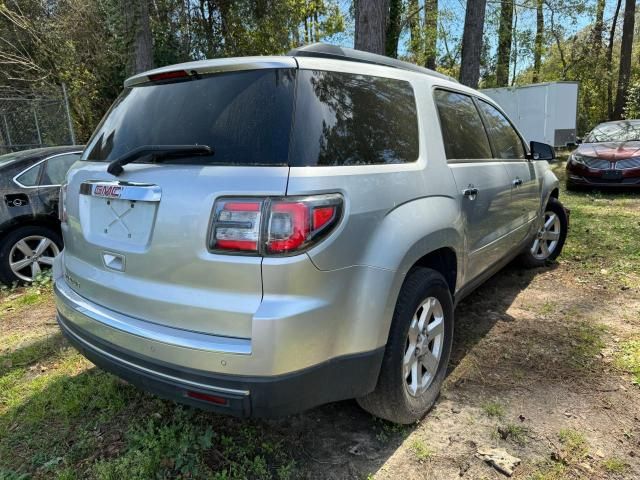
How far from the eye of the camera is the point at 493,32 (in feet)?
68.5

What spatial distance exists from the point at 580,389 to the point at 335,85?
92.0 inches

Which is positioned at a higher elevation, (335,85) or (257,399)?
(335,85)

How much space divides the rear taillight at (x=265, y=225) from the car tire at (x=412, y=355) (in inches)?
27.8

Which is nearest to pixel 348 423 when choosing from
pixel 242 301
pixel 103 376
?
pixel 242 301

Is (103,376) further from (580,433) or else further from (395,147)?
(580,433)

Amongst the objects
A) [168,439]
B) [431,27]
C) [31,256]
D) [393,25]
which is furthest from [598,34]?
[168,439]

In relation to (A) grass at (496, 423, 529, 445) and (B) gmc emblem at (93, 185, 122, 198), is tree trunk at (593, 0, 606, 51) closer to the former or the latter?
(A) grass at (496, 423, 529, 445)

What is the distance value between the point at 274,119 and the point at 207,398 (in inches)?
45.2

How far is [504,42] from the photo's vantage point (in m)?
18.9

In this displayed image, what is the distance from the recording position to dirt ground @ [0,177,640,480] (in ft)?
7.27

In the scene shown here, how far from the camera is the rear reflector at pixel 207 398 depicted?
69.9 inches

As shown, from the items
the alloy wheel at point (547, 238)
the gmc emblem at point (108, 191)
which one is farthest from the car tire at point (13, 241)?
the alloy wheel at point (547, 238)

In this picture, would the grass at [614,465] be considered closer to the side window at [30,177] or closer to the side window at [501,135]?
the side window at [501,135]

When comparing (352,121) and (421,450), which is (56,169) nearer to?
(352,121)
